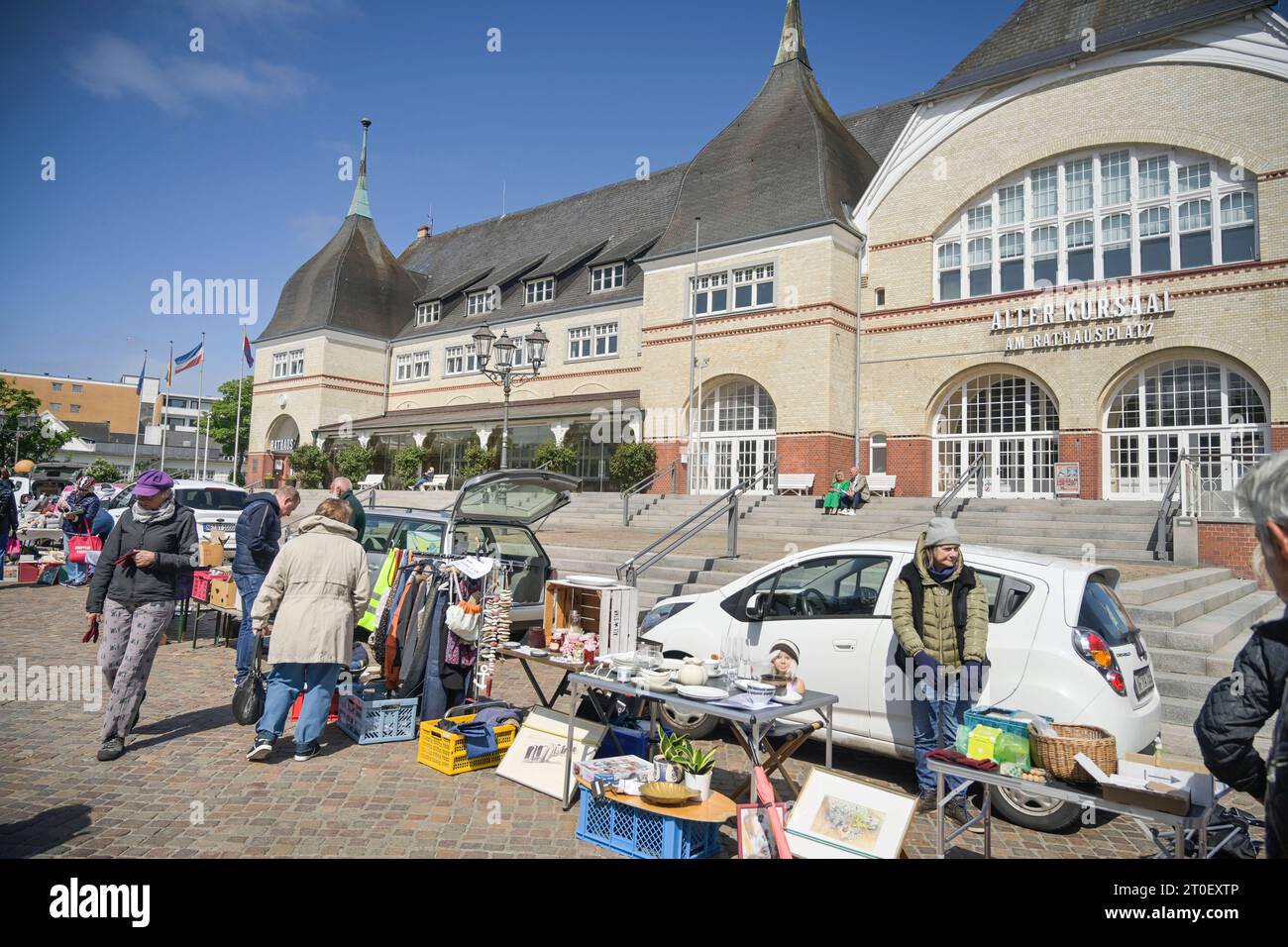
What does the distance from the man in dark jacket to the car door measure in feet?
15.4

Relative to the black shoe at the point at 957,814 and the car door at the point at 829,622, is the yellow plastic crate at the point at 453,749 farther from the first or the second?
the black shoe at the point at 957,814

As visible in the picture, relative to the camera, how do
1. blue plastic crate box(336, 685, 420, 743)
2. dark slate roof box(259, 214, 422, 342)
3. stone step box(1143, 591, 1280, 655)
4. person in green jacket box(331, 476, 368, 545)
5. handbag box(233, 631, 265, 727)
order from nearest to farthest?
blue plastic crate box(336, 685, 420, 743)
handbag box(233, 631, 265, 727)
stone step box(1143, 591, 1280, 655)
person in green jacket box(331, 476, 368, 545)
dark slate roof box(259, 214, 422, 342)

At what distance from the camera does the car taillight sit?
16.2ft

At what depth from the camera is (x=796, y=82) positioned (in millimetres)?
28219

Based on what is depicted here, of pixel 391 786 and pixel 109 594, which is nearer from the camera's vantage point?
pixel 391 786

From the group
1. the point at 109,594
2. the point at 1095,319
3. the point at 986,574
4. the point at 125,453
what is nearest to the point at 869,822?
the point at 986,574

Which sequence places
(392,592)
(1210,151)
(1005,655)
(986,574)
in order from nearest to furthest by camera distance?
(1005,655) < (986,574) < (392,592) < (1210,151)

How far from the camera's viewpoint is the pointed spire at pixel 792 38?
93.3 feet

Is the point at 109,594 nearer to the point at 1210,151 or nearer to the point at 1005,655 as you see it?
the point at 1005,655

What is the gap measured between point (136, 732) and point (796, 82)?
29.2 meters

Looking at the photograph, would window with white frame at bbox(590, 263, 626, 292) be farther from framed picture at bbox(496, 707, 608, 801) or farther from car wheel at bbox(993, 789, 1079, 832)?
car wheel at bbox(993, 789, 1079, 832)

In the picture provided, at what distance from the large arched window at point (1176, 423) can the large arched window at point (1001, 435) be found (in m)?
1.55

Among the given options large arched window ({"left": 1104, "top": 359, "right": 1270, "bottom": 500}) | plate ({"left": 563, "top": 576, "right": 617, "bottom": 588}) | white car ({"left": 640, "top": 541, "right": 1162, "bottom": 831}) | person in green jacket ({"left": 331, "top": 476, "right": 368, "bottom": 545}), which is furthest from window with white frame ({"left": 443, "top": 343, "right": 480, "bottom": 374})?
white car ({"left": 640, "top": 541, "right": 1162, "bottom": 831})
